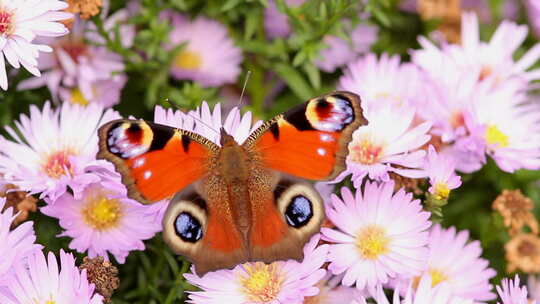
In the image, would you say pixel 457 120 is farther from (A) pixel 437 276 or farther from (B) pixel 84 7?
(B) pixel 84 7

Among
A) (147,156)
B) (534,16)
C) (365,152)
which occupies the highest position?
(534,16)

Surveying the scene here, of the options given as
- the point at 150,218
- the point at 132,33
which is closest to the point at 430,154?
the point at 150,218

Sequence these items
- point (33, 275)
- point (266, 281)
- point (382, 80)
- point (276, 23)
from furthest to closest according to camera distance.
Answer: point (276, 23) → point (382, 80) → point (266, 281) → point (33, 275)

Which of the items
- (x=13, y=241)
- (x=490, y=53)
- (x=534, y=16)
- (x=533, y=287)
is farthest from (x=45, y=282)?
(x=534, y=16)

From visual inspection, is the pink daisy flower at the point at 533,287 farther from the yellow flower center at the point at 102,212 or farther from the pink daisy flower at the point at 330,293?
the yellow flower center at the point at 102,212

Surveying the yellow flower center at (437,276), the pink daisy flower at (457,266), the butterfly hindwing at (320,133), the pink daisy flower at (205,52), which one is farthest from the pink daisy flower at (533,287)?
the pink daisy flower at (205,52)

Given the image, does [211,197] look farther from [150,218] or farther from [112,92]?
[112,92]
